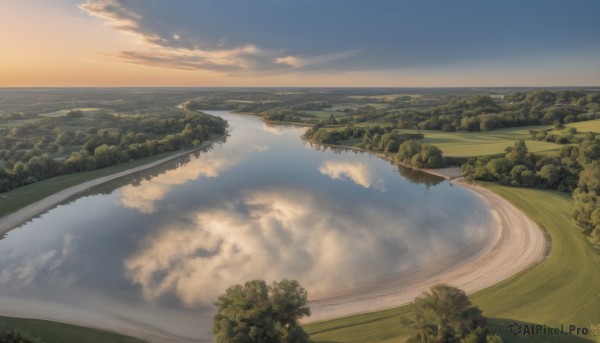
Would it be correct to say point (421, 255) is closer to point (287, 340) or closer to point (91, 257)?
point (287, 340)

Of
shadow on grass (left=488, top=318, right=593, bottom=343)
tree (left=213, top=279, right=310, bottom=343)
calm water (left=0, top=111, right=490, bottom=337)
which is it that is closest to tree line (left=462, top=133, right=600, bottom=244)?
calm water (left=0, top=111, right=490, bottom=337)

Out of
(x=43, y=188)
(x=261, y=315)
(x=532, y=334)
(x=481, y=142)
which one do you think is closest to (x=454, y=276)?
(x=532, y=334)

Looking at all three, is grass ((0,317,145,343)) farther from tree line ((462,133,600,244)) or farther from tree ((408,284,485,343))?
tree line ((462,133,600,244))

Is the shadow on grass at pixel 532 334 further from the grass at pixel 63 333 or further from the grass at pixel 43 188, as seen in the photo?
the grass at pixel 43 188

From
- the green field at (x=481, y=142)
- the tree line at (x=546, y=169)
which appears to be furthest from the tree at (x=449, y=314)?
the green field at (x=481, y=142)

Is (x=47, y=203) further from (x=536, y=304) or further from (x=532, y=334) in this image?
(x=536, y=304)

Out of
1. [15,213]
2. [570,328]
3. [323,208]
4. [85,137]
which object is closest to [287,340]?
[570,328]
